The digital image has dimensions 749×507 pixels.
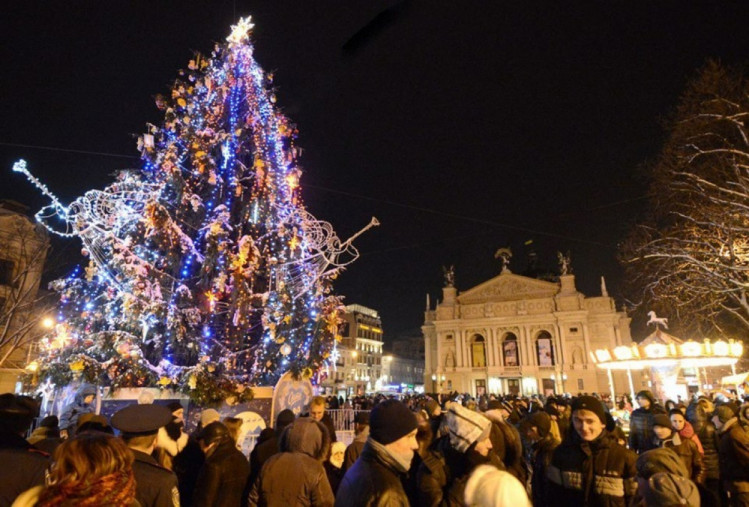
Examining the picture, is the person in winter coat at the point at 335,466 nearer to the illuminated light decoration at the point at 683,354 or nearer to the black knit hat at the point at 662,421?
the black knit hat at the point at 662,421

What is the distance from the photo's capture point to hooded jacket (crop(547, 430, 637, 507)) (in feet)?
11.2

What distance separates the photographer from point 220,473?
3670mm

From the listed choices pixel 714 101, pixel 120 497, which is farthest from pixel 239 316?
pixel 714 101

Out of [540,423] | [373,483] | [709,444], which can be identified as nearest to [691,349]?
[709,444]

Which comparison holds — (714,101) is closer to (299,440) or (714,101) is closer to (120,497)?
(299,440)

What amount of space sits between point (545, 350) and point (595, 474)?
6070 cm

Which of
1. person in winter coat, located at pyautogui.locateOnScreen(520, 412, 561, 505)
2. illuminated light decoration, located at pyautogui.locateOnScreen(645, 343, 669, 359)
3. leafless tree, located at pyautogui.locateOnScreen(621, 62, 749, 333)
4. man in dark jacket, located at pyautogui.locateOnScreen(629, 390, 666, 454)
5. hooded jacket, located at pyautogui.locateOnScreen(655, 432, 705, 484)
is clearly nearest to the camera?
person in winter coat, located at pyautogui.locateOnScreen(520, 412, 561, 505)

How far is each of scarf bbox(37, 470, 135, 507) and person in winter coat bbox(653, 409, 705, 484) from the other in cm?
572

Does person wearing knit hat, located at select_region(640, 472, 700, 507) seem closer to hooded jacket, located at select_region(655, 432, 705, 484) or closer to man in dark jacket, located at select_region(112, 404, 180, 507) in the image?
man in dark jacket, located at select_region(112, 404, 180, 507)

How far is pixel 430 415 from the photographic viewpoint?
670 cm

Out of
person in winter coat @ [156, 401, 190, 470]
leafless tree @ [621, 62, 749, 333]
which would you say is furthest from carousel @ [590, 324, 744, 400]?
person in winter coat @ [156, 401, 190, 470]

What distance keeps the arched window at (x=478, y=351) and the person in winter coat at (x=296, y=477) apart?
61.9m

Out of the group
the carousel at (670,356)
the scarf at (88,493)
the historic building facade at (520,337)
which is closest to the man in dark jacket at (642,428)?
the scarf at (88,493)

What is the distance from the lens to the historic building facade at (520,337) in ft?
185
